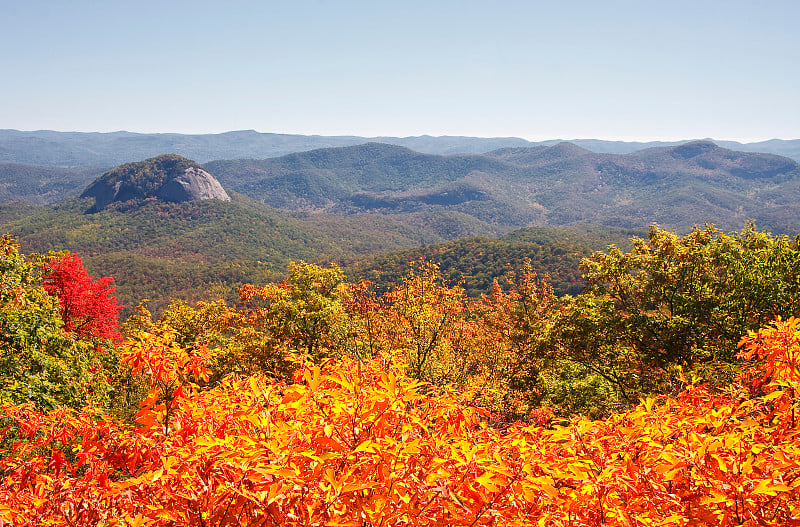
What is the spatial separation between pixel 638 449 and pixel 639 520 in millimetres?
967

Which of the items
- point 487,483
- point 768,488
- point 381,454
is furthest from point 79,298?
point 768,488

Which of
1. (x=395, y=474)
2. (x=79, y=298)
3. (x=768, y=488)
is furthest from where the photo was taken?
(x=79, y=298)

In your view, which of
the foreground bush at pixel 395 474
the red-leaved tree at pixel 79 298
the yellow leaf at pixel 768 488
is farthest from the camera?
the red-leaved tree at pixel 79 298

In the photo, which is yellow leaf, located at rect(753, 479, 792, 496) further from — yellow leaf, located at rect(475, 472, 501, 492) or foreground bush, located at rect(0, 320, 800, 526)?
yellow leaf, located at rect(475, 472, 501, 492)

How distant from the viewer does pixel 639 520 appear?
2.33 meters

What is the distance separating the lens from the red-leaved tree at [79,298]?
18.5 m

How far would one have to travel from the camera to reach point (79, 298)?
19.3m

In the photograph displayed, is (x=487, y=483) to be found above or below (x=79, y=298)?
above

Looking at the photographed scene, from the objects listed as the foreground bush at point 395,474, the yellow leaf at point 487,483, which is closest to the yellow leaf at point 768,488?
the foreground bush at point 395,474

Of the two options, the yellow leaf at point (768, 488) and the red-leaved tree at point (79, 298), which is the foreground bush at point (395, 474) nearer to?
the yellow leaf at point (768, 488)

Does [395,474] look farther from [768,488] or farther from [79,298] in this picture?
[79,298]

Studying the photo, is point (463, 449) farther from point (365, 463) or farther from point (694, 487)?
point (694, 487)

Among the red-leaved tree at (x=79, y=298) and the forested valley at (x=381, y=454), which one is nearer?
the forested valley at (x=381, y=454)

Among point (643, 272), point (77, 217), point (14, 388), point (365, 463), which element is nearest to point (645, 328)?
point (643, 272)
